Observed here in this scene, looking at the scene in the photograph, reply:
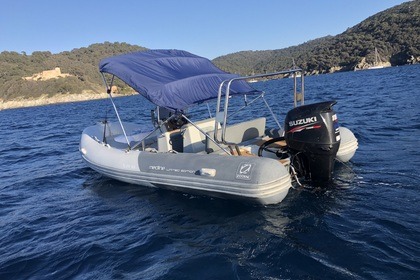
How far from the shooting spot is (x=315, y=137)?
5.10m

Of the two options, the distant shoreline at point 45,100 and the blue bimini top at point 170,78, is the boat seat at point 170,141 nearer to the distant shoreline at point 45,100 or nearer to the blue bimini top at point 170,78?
the blue bimini top at point 170,78

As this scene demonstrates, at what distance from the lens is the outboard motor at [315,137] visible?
5066mm

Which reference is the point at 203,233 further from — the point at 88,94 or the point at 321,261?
the point at 88,94

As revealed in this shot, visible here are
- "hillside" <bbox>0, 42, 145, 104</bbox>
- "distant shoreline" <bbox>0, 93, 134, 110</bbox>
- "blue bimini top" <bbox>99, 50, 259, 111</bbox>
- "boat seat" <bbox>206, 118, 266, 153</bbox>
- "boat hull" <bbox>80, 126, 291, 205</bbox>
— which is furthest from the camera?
"hillside" <bbox>0, 42, 145, 104</bbox>

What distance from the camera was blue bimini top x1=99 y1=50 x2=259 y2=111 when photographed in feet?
20.7

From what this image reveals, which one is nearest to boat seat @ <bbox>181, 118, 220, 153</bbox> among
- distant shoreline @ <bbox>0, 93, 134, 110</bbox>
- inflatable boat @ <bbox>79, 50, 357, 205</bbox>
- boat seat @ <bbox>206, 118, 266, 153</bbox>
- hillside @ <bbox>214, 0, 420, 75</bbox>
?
inflatable boat @ <bbox>79, 50, 357, 205</bbox>

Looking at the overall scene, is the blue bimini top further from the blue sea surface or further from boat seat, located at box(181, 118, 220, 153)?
the blue sea surface

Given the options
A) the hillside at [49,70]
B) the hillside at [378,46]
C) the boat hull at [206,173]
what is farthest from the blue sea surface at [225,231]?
the hillside at [49,70]

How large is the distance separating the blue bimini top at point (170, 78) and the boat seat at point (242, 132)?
2.24ft

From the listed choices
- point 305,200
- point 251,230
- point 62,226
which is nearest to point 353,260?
point 251,230

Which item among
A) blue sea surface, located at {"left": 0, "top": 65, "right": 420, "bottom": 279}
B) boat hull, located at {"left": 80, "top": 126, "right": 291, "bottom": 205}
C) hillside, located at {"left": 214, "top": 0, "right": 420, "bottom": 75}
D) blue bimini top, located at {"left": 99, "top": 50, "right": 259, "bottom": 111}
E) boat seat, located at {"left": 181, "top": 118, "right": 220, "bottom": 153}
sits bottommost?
blue sea surface, located at {"left": 0, "top": 65, "right": 420, "bottom": 279}

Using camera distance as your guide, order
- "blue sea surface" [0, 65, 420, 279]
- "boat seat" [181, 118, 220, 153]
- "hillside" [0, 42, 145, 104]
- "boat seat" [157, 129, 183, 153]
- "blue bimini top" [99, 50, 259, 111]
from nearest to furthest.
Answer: "blue sea surface" [0, 65, 420, 279] < "blue bimini top" [99, 50, 259, 111] < "boat seat" [181, 118, 220, 153] < "boat seat" [157, 129, 183, 153] < "hillside" [0, 42, 145, 104]

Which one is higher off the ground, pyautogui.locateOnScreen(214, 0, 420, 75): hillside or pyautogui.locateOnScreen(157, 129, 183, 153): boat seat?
pyautogui.locateOnScreen(214, 0, 420, 75): hillside

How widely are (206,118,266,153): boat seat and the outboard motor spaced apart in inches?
62.3
